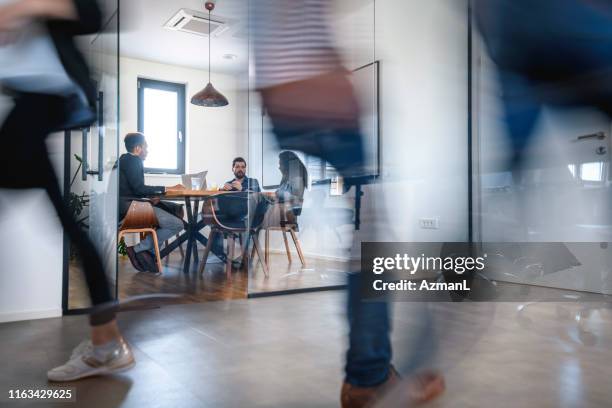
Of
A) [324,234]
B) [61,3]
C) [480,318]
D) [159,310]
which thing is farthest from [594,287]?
[61,3]

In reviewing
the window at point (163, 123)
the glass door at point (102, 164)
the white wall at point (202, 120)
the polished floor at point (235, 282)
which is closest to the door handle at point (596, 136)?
the polished floor at point (235, 282)

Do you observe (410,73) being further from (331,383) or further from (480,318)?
(331,383)

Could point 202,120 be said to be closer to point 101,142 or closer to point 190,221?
point 190,221

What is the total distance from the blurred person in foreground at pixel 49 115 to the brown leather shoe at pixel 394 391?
0.68 meters

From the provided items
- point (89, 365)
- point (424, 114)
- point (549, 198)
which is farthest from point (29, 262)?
point (549, 198)

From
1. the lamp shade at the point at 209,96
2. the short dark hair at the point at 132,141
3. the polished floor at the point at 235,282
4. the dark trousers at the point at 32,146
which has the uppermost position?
the lamp shade at the point at 209,96

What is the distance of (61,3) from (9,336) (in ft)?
4.94

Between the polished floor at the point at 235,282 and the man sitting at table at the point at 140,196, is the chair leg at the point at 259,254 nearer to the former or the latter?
the polished floor at the point at 235,282

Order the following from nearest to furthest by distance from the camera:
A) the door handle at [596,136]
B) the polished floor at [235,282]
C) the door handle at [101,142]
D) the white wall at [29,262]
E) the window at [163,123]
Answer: the white wall at [29,262]
the door handle at [101,142]
the door handle at [596,136]
the polished floor at [235,282]
the window at [163,123]

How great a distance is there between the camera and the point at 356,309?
Answer: 99 cm

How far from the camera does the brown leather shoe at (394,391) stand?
1.02m

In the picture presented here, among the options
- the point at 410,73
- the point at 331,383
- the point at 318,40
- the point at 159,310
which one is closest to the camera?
the point at 318,40

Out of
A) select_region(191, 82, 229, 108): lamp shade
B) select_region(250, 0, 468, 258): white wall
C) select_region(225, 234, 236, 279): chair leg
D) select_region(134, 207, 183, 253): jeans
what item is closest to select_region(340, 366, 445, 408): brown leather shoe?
select_region(250, 0, 468, 258): white wall

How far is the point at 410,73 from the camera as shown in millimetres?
3865
